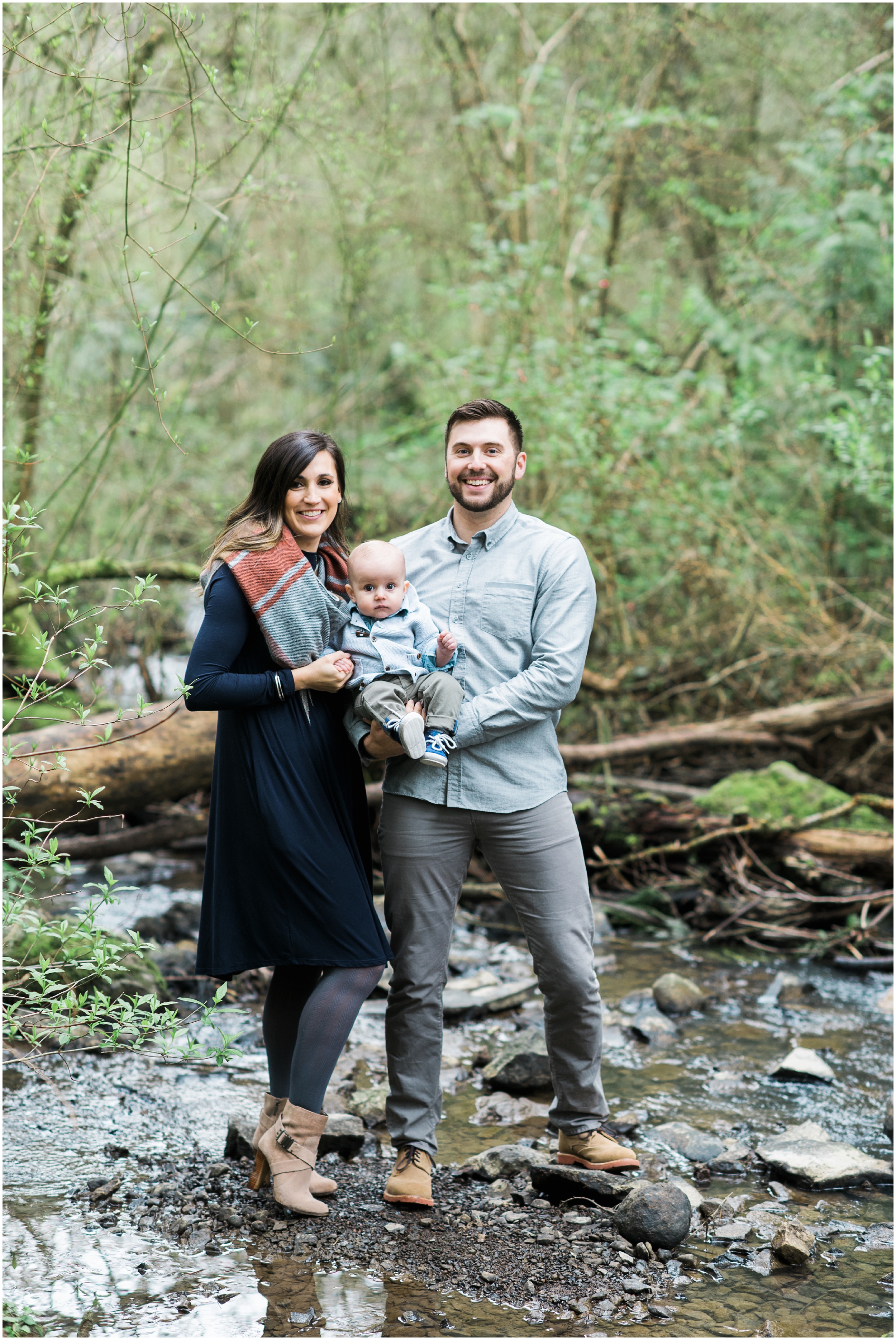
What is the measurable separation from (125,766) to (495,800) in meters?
2.66

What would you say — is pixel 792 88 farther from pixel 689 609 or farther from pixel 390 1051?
pixel 390 1051

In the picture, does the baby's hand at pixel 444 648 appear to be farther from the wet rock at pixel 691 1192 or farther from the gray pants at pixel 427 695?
the wet rock at pixel 691 1192

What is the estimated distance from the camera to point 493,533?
314cm

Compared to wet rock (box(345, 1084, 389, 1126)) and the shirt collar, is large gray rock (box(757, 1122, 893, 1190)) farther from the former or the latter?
the shirt collar

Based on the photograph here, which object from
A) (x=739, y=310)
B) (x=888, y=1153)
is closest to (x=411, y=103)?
(x=739, y=310)

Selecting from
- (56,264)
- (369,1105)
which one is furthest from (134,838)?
(56,264)

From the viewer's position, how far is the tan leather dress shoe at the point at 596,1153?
3.13 metres

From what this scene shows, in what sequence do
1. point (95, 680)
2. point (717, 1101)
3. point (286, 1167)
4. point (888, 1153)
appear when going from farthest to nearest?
1. point (95, 680)
2. point (717, 1101)
3. point (888, 1153)
4. point (286, 1167)

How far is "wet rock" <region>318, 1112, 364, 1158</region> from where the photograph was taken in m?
3.28

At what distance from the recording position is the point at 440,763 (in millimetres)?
2873

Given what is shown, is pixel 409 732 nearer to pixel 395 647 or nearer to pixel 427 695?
pixel 427 695

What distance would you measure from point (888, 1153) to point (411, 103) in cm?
851

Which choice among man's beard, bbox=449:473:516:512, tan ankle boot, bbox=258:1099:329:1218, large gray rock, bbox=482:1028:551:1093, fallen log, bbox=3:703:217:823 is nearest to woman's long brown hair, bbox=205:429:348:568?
man's beard, bbox=449:473:516:512

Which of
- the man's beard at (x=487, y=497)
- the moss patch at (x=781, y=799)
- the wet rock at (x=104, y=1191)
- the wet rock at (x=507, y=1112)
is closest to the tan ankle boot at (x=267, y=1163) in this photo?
the wet rock at (x=104, y=1191)
